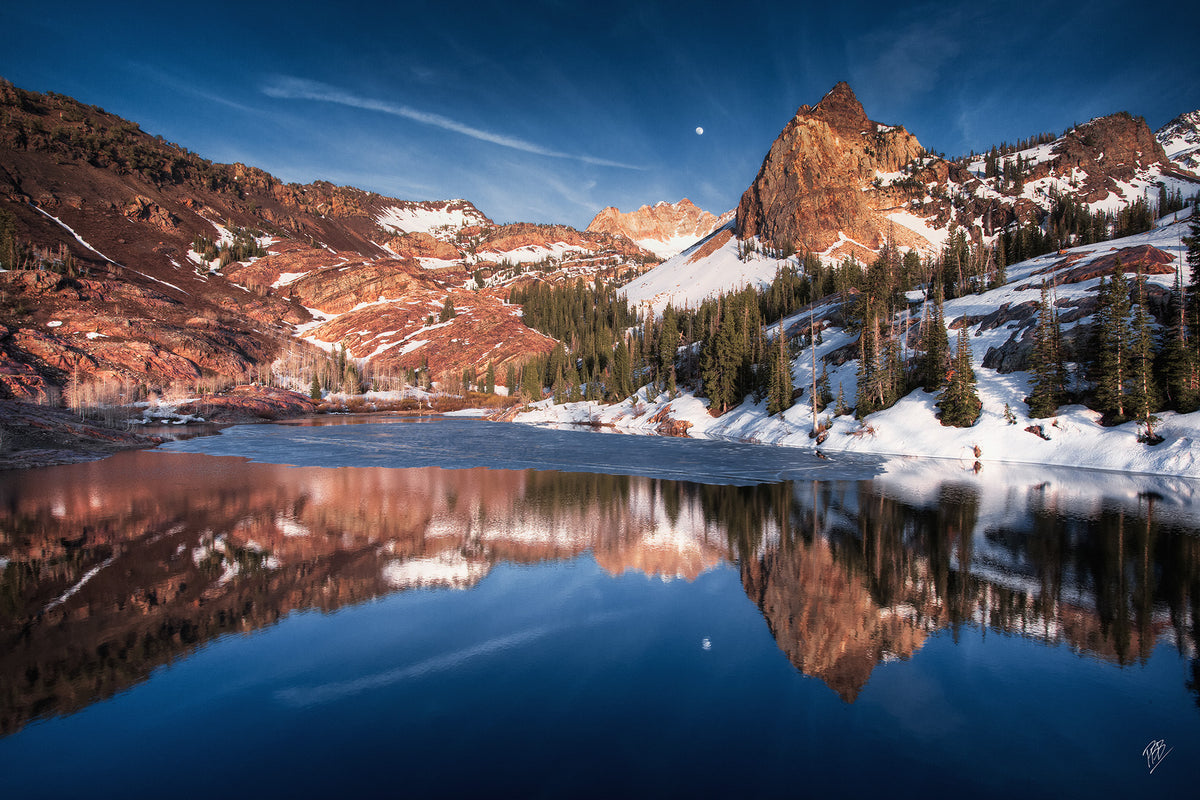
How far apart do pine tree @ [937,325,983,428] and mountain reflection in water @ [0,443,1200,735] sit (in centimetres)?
1688

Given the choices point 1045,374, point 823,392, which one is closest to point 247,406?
point 823,392

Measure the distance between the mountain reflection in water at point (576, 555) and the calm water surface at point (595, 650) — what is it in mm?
98

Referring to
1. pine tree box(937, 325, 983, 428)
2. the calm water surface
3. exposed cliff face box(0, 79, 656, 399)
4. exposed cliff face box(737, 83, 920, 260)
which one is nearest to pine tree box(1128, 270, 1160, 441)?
pine tree box(937, 325, 983, 428)

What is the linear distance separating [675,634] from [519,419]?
86482 mm

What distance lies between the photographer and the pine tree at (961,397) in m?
41.8

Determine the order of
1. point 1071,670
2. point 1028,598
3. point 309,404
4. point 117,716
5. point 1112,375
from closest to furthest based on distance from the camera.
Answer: point 117,716 < point 1071,670 < point 1028,598 < point 1112,375 < point 309,404

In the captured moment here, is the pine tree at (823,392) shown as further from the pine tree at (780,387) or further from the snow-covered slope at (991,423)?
the pine tree at (780,387)

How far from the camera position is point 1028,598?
40.1ft

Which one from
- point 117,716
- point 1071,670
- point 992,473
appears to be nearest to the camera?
point 117,716

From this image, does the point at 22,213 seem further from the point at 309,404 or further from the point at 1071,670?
the point at 1071,670

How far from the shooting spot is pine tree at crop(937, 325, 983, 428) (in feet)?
137

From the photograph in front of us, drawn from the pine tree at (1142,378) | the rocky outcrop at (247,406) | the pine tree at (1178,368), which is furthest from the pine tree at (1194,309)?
the rocky outcrop at (247,406)

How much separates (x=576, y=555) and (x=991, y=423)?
39.9 m

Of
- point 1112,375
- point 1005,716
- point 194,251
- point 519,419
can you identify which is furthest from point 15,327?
point 1112,375
